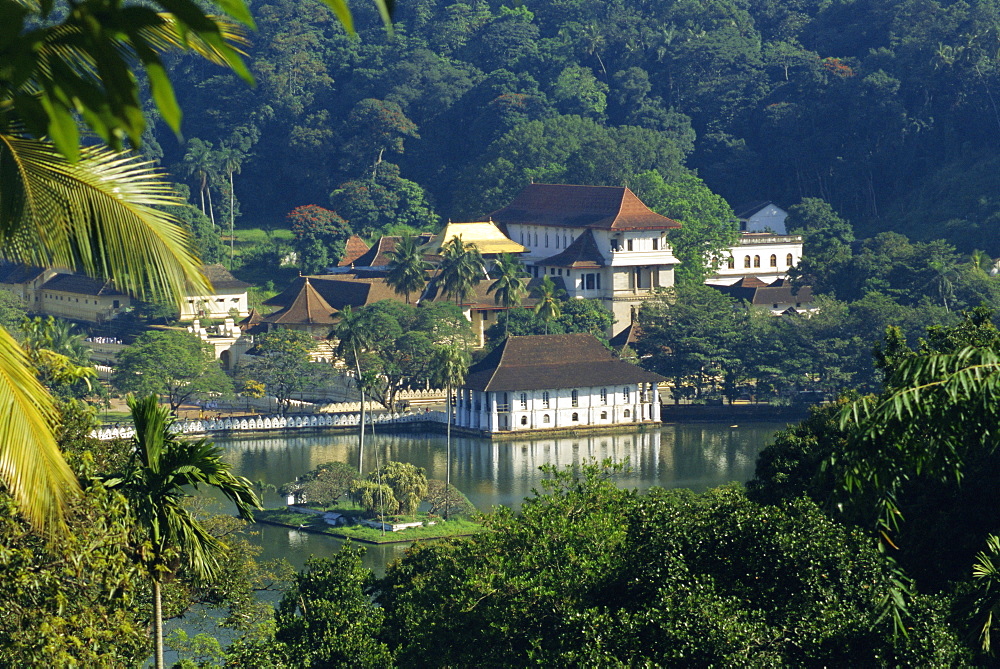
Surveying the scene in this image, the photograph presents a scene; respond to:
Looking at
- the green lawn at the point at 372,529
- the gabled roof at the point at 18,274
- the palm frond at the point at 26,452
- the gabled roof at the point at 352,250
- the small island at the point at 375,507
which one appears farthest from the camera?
the gabled roof at the point at 352,250

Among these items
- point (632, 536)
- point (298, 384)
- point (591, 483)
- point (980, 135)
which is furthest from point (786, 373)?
point (632, 536)

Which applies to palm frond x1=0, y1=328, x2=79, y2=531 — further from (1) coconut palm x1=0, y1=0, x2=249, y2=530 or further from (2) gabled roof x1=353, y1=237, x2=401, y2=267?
(2) gabled roof x1=353, y1=237, x2=401, y2=267

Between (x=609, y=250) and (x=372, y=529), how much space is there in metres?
34.0

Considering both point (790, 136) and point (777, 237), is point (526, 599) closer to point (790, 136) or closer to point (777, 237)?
point (777, 237)

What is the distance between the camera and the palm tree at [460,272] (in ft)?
220

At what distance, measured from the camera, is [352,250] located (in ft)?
273

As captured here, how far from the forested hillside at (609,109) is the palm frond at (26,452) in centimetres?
7548

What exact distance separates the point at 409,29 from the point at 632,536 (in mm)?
95768

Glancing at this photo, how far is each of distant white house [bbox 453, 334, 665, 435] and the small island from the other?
44.5ft

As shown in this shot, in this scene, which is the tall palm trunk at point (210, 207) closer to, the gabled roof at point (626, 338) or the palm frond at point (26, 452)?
the gabled roof at point (626, 338)

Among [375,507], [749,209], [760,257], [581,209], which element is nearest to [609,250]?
[581,209]

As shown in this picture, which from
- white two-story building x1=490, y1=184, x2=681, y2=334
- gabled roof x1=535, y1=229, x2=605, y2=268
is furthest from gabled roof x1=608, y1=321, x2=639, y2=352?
gabled roof x1=535, y1=229, x2=605, y2=268

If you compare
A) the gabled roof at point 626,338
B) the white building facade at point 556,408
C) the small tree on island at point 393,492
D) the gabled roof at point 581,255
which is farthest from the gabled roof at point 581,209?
the small tree on island at point 393,492

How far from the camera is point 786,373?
6000cm
